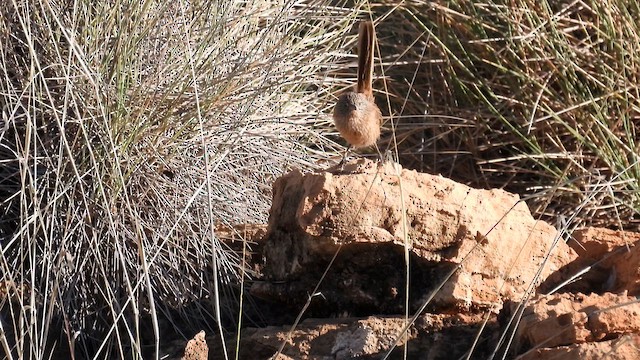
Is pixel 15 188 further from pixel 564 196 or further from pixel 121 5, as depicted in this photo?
pixel 564 196

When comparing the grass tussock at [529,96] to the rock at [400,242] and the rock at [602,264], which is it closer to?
the rock at [602,264]

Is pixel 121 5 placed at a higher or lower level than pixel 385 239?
higher

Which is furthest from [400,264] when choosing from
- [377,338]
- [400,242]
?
[377,338]

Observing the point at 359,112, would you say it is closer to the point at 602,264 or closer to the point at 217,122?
the point at 217,122

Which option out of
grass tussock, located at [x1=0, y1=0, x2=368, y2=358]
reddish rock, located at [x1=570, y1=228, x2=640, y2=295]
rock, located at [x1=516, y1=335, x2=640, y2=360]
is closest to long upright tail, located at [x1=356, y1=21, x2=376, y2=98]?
grass tussock, located at [x1=0, y1=0, x2=368, y2=358]

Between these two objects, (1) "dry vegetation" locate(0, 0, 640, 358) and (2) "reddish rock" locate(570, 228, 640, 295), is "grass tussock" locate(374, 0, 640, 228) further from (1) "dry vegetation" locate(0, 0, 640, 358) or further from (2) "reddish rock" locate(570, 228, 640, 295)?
(2) "reddish rock" locate(570, 228, 640, 295)

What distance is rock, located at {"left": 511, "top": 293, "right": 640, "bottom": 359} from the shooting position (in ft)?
8.06

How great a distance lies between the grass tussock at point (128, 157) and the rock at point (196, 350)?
1.12 ft

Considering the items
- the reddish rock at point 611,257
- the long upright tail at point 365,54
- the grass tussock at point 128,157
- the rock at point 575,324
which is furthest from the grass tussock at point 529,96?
the rock at point 575,324

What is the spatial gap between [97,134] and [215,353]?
90 centimetres

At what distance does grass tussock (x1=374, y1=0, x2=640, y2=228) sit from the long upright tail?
2.05ft

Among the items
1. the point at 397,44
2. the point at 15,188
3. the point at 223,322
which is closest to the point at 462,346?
the point at 223,322

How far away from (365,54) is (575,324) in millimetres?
1380

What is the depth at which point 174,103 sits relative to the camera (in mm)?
3592
